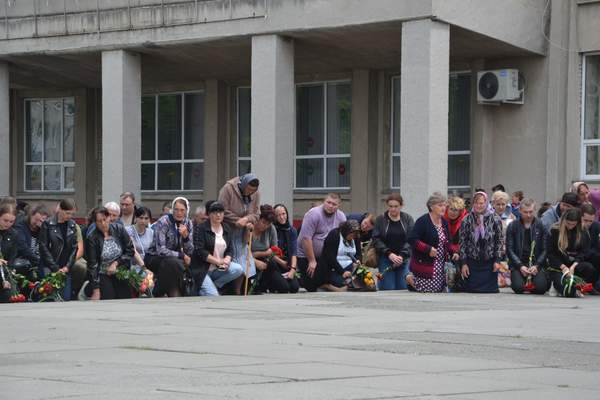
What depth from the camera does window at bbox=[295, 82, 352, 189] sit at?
2873 cm

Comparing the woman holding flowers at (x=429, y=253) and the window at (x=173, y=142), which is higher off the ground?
the window at (x=173, y=142)

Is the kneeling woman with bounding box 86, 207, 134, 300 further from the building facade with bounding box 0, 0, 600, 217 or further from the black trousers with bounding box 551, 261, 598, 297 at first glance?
the building facade with bounding box 0, 0, 600, 217

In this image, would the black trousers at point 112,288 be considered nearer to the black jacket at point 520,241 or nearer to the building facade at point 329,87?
the black jacket at point 520,241

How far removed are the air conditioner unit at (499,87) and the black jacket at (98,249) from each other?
10428 millimetres

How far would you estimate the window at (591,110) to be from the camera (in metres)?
25.3

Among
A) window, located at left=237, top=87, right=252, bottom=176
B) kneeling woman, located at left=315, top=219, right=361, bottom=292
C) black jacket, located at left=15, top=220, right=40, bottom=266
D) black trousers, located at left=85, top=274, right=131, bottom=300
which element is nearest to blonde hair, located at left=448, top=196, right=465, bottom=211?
kneeling woman, located at left=315, top=219, right=361, bottom=292

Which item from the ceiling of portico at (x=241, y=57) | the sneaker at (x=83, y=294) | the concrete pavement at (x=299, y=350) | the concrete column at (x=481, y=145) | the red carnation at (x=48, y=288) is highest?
the ceiling of portico at (x=241, y=57)

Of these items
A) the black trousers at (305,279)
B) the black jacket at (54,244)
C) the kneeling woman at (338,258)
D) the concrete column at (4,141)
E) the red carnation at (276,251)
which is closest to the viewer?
the black jacket at (54,244)

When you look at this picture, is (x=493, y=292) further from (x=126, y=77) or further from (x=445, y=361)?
(x=126, y=77)

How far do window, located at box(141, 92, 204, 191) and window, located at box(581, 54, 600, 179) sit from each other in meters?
10.2

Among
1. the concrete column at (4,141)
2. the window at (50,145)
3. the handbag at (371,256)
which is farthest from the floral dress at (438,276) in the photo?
the window at (50,145)

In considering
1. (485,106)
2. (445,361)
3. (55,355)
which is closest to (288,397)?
(445,361)

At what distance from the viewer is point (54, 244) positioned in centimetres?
1731

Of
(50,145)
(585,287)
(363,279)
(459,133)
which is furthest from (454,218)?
(50,145)
